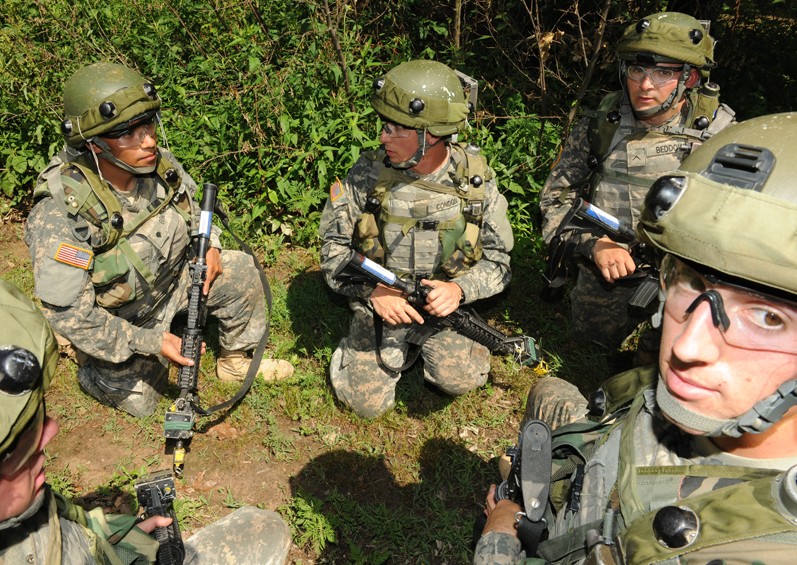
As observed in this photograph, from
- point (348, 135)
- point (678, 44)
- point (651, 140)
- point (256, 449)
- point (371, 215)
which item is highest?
point (678, 44)

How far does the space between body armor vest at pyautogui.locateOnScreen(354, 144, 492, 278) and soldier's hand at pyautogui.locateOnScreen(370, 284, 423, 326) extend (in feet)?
0.84

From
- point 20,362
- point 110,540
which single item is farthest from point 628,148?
point 20,362

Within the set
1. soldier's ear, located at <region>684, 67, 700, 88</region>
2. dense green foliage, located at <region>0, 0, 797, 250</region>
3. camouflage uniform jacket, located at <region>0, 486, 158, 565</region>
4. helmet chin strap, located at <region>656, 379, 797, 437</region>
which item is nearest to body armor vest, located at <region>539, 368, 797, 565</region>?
helmet chin strap, located at <region>656, 379, 797, 437</region>

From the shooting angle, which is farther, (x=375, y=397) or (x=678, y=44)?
(x=375, y=397)

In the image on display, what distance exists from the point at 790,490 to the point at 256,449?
4044 mm

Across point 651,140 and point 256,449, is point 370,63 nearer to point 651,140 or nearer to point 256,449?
point 651,140

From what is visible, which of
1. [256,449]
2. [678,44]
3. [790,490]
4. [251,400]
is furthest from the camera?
[251,400]

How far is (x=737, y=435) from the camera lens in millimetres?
1810

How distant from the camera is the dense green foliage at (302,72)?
6.59m

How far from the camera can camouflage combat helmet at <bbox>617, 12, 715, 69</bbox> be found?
4512mm

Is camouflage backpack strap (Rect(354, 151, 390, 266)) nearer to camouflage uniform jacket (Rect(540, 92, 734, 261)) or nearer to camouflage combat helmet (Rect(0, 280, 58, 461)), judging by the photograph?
camouflage uniform jacket (Rect(540, 92, 734, 261))

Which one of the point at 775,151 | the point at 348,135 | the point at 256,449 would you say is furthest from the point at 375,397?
the point at 775,151

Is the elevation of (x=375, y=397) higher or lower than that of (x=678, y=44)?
lower

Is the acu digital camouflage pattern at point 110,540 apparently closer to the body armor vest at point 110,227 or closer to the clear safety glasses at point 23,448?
the clear safety glasses at point 23,448
